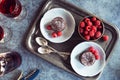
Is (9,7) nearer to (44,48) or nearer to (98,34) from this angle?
(44,48)

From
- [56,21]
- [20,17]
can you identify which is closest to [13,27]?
[20,17]

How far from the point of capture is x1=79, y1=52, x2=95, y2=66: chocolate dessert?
1.36 meters

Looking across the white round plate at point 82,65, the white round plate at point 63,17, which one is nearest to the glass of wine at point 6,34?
the white round plate at point 63,17

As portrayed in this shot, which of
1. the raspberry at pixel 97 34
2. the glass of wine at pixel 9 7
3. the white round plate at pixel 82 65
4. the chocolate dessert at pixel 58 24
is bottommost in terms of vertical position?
the white round plate at pixel 82 65

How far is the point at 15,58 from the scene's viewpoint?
1388 millimetres

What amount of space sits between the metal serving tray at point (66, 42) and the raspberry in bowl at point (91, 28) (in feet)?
0.08

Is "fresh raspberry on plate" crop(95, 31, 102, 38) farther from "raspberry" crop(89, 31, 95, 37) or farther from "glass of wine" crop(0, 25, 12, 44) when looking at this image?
"glass of wine" crop(0, 25, 12, 44)

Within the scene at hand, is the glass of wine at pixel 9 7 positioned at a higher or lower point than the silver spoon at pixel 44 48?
higher

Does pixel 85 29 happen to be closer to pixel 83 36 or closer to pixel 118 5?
pixel 83 36

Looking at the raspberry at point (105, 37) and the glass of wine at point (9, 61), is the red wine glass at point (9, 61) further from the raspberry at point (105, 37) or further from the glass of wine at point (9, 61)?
the raspberry at point (105, 37)

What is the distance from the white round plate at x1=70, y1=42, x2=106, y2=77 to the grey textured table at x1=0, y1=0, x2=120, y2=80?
0.12 feet

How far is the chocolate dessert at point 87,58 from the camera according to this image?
136cm

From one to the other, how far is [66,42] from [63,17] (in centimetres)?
8

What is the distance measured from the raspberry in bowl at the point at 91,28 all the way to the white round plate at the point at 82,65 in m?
0.02
